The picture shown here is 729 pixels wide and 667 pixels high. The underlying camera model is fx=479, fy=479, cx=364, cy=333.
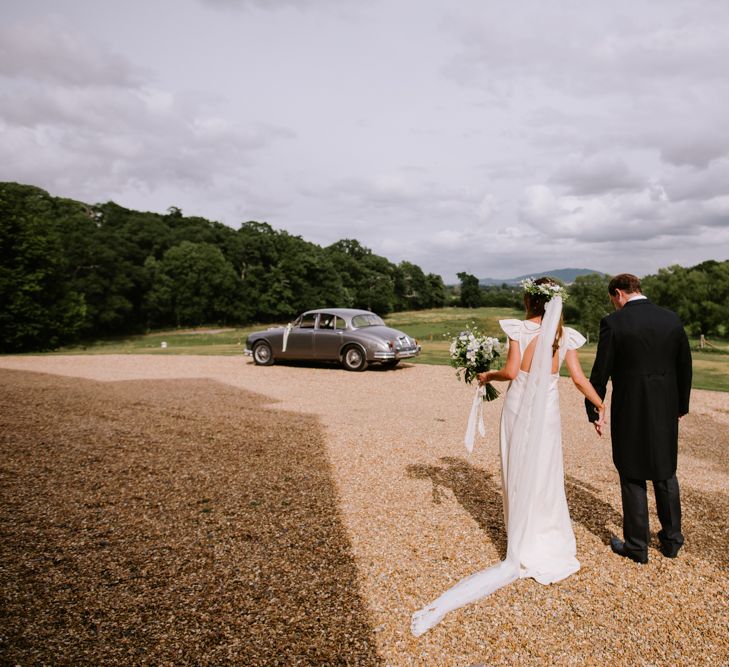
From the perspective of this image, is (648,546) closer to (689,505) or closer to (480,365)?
(689,505)

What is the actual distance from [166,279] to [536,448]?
52.1 metres

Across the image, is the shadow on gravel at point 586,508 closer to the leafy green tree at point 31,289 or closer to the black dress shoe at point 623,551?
the black dress shoe at point 623,551

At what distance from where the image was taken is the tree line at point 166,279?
30.8m

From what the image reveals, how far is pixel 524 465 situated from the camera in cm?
372

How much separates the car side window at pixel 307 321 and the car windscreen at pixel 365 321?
140cm

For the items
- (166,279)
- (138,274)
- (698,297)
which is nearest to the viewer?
(698,297)

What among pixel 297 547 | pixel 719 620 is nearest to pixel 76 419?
pixel 297 547

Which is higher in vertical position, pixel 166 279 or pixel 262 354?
pixel 166 279

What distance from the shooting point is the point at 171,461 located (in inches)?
256

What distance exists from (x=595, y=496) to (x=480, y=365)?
2.43m

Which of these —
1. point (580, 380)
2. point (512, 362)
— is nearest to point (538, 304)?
point (512, 362)

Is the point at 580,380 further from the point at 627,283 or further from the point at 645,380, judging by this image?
Result: the point at 627,283

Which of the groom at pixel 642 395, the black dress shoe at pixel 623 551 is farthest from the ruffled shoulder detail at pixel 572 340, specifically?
the black dress shoe at pixel 623 551

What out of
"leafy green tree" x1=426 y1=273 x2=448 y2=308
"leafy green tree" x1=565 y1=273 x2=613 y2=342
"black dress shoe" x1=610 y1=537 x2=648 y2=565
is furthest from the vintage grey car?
"leafy green tree" x1=426 y1=273 x2=448 y2=308
